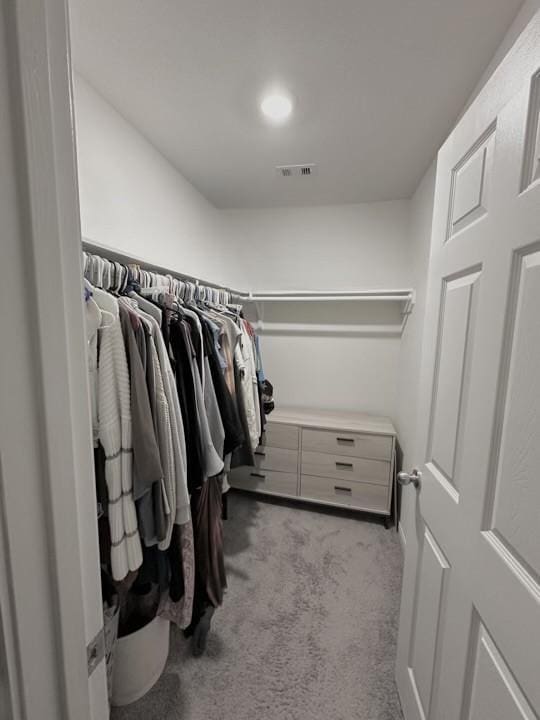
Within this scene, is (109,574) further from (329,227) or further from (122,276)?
(329,227)

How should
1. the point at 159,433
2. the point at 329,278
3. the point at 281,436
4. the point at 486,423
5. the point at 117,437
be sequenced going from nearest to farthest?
the point at 486,423
the point at 117,437
the point at 159,433
the point at 281,436
the point at 329,278

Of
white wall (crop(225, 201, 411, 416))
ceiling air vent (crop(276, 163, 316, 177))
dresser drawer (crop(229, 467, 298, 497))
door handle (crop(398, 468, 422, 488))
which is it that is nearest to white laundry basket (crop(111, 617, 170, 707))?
door handle (crop(398, 468, 422, 488))

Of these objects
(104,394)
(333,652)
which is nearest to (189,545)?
(104,394)

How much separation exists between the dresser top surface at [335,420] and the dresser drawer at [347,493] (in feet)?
1.34

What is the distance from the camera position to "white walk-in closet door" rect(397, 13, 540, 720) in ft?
1.90

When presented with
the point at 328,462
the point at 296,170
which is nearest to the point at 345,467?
the point at 328,462

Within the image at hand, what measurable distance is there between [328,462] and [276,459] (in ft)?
1.36

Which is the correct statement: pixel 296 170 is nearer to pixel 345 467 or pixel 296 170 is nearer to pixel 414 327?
pixel 414 327

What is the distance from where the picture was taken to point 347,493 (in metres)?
2.29

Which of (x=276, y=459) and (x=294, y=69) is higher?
(x=294, y=69)

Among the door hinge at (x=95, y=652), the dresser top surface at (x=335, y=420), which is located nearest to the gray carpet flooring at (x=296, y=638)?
the dresser top surface at (x=335, y=420)

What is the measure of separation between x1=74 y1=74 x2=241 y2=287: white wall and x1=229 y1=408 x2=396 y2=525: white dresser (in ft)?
4.88

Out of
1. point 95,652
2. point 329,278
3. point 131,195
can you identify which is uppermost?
point 131,195

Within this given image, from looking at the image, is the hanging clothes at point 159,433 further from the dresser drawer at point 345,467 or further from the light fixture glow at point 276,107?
the light fixture glow at point 276,107
